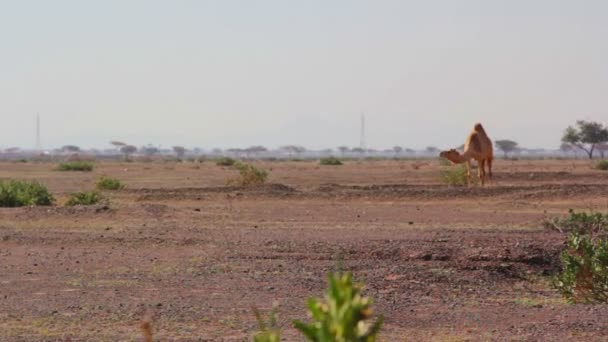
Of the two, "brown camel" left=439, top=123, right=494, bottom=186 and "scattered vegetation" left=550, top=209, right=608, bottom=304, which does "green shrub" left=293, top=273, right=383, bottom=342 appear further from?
"brown camel" left=439, top=123, right=494, bottom=186

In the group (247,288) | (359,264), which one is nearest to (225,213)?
(359,264)

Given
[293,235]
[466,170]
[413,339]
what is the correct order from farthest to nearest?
1. [466,170]
2. [293,235]
3. [413,339]

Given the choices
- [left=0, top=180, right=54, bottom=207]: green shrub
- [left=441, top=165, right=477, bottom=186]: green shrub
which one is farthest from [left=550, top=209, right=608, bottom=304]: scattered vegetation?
[left=441, top=165, right=477, bottom=186]: green shrub

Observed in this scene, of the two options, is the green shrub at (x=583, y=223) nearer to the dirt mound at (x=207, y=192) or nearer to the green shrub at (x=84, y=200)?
the dirt mound at (x=207, y=192)

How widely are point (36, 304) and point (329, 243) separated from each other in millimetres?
6567

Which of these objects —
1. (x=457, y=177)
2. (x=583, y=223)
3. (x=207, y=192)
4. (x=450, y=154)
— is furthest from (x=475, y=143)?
(x=583, y=223)

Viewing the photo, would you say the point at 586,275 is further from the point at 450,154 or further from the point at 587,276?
the point at 450,154

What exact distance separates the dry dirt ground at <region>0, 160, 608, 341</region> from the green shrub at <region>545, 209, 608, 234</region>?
0.34 m

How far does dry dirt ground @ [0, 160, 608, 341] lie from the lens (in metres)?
11.6

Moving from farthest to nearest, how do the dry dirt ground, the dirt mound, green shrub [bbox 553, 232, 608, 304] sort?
the dirt mound → green shrub [bbox 553, 232, 608, 304] → the dry dirt ground

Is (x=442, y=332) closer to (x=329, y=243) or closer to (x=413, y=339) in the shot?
(x=413, y=339)

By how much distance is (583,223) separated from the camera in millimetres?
19500

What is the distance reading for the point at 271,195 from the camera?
103 ft

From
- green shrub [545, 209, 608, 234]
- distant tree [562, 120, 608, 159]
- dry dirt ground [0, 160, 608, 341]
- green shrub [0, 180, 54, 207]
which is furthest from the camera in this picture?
distant tree [562, 120, 608, 159]
